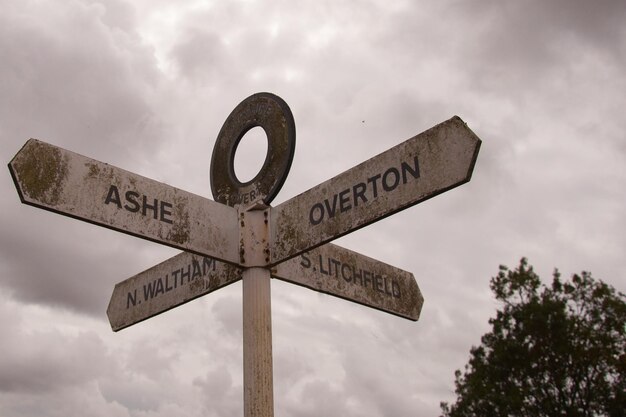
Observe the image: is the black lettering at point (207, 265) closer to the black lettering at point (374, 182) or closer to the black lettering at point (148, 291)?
the black lettering at point (148, 291)

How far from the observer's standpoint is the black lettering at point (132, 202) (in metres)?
2.92

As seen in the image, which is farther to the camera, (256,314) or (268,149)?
(268,149)

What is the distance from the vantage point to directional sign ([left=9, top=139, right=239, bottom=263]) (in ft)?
8.81

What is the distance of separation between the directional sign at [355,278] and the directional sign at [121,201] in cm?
38

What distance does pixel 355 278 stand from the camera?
3.70m

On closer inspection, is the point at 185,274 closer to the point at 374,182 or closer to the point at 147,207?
the point at 147,207

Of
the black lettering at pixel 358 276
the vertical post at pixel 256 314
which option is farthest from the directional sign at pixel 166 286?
the black lettering at pixel 358 276

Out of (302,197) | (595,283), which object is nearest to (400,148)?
(302,197)

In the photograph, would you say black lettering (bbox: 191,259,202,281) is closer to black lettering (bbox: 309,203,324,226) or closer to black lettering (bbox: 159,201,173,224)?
black lettering (bbox: 159,201,173,224)

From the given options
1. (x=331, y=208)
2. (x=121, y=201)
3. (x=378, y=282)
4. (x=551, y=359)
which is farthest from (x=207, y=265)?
(x=551, y=359)

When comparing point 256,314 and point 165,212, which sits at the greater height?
point 165,212

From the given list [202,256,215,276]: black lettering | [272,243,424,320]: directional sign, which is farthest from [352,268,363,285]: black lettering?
[202,256,215,276]: black lettering

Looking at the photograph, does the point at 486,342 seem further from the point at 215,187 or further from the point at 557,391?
the point at 215,187

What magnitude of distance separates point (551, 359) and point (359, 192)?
20.4 m
